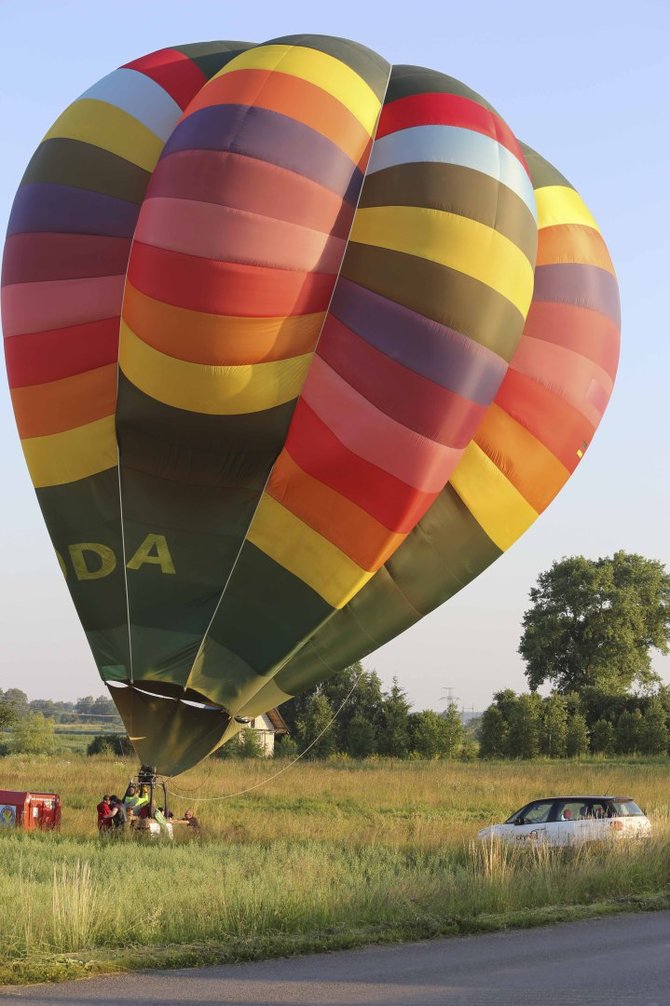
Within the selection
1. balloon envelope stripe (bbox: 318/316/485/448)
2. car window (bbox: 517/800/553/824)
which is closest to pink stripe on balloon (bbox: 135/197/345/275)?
balloon envelope stripe (bbox: 318/316/485/448)

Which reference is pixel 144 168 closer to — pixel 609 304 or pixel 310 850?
pixel 609 304

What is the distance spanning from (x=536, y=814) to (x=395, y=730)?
39649 mm

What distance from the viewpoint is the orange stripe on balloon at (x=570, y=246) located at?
16781mm

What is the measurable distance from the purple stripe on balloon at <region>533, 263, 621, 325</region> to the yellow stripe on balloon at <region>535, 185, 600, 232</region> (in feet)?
2.30

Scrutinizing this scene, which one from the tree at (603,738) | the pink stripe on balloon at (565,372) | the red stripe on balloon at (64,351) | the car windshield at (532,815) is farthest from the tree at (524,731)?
the red stripe on balloon at (64,351)

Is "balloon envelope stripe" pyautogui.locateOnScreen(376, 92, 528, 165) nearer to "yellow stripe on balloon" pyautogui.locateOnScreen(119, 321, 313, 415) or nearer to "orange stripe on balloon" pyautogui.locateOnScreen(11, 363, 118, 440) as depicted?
"yellow stripe on balloon" pyautogui.locateOnScreen(119, 321, 313, 415)

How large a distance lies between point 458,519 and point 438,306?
10.8 ft

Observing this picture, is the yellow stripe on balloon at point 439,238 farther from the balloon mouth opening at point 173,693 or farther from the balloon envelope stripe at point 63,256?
the balloon mouth opening at point 173,693

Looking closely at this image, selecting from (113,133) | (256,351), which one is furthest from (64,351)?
(113,133)

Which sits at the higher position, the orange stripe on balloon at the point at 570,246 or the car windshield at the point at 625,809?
the orange stripe on balloon at the point at 570,246

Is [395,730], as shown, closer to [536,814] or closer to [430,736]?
[430,736]

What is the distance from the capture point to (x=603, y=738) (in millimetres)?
60281

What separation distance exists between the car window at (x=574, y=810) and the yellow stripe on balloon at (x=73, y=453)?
9.40m

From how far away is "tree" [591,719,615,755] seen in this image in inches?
2360
